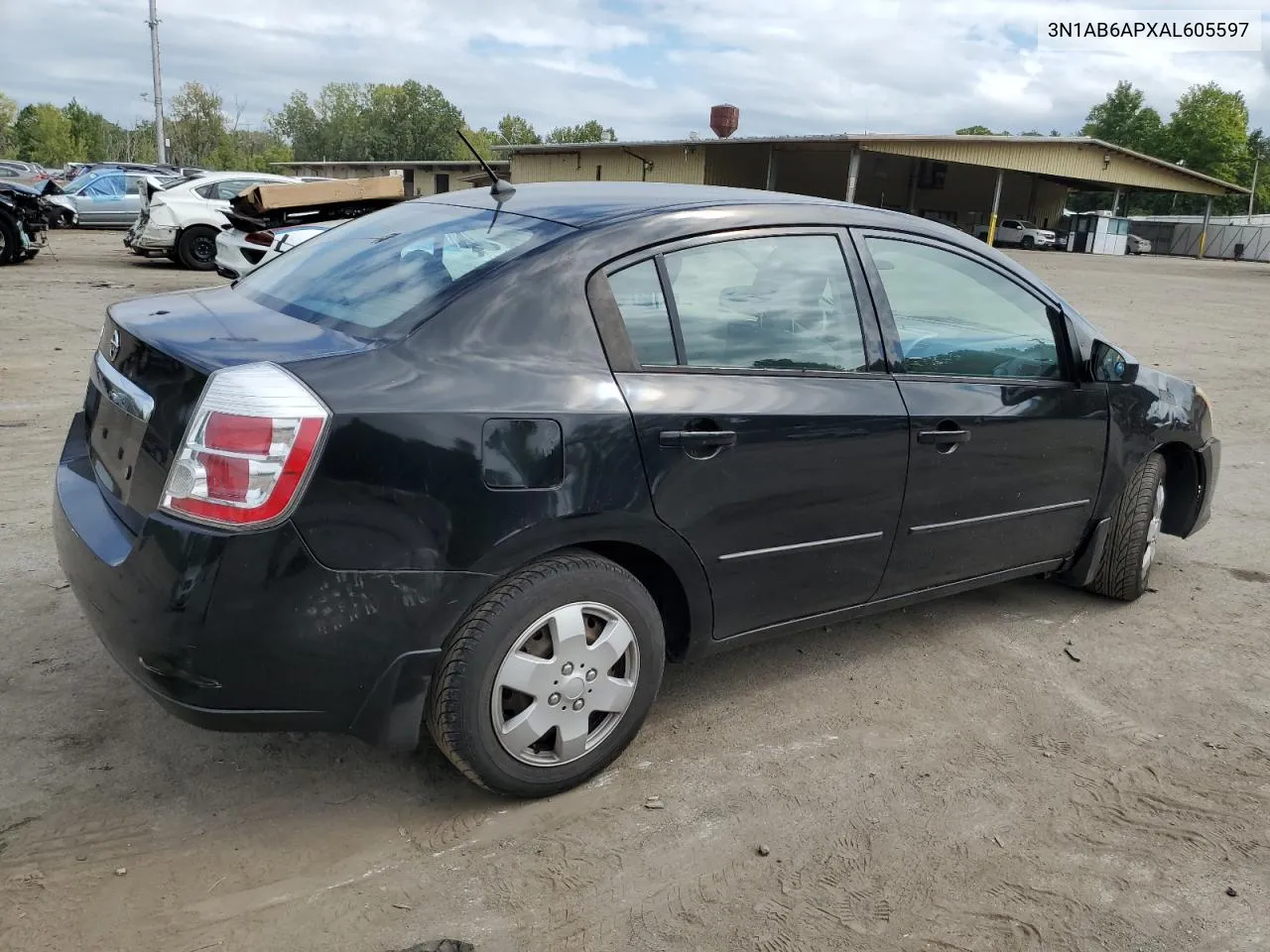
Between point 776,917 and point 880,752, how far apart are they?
0.89 meters

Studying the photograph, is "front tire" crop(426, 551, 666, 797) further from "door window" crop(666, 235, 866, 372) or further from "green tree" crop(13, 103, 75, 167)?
"green tree" crop(13, 103, 75, 167)

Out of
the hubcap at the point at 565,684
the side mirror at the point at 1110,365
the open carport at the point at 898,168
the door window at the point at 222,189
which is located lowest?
the hubcap at the point at 565,684

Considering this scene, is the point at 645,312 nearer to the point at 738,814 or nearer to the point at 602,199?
the point at 602,199

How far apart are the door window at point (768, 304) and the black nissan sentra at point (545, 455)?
0.01 m

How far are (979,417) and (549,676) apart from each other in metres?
1.80

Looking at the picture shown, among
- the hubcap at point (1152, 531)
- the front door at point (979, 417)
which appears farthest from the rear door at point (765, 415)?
the hubcap at point (1152, 531)

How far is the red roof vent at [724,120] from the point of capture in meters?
40.2

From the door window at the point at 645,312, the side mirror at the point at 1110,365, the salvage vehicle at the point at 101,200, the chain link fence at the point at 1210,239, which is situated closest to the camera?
the door window at the point at 645,312

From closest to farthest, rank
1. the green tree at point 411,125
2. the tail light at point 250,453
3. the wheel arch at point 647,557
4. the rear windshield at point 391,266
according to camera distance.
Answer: the tail light at point 250,453 → the wheel arch at point 647,557 → the rear windshield at point 391,266 → the green tree at point 411,125

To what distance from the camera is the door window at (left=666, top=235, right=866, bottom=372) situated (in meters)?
2.97

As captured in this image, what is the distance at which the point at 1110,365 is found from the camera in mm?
3941

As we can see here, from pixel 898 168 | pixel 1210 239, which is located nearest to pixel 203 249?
pixel 898 168

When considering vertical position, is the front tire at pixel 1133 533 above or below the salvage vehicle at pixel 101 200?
below

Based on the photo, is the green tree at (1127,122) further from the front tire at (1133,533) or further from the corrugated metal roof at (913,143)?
the front tire at (1133,533)
